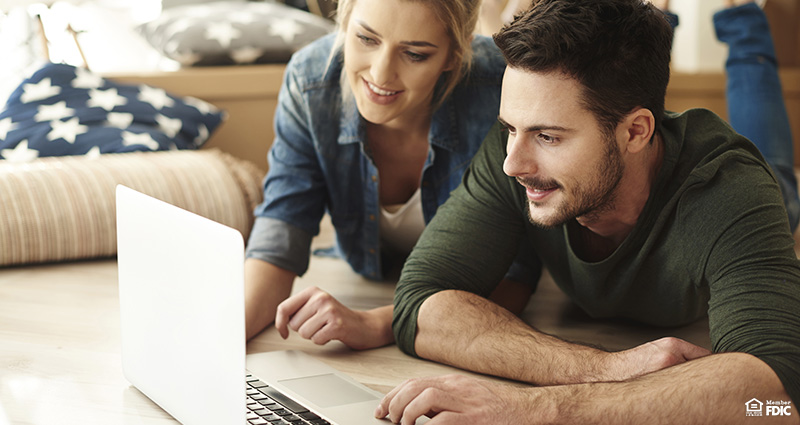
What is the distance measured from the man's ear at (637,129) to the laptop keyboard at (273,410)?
0.57 meters

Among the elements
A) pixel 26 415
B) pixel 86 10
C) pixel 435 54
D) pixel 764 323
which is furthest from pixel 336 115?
pixel 86 10

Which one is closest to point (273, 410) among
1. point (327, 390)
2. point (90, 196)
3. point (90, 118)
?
point (327, 390)

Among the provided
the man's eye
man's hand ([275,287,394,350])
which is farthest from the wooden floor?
the man's eye

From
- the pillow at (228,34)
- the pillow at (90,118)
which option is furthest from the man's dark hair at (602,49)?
the pillow at (228,34)

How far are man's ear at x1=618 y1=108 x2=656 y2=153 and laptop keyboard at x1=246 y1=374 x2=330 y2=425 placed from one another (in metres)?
0.57

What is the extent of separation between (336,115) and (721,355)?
88 centimetres

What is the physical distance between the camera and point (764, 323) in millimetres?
954

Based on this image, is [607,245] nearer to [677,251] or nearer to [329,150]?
[677,251]

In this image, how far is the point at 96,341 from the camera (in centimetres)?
133

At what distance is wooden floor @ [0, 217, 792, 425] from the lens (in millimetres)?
1062

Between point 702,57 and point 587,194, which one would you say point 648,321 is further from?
point 702,57

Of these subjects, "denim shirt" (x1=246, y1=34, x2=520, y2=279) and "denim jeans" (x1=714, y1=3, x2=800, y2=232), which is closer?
"denim shirt" (x1=246, y1=34, x2=520, y2=279)

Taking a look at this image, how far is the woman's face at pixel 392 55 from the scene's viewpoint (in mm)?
1304

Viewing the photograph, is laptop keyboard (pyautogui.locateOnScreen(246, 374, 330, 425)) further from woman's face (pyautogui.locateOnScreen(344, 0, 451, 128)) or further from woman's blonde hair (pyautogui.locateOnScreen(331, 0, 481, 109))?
woman's blonde hair (pyautogui.locateOnScreen(331, 0, 481, 109))
